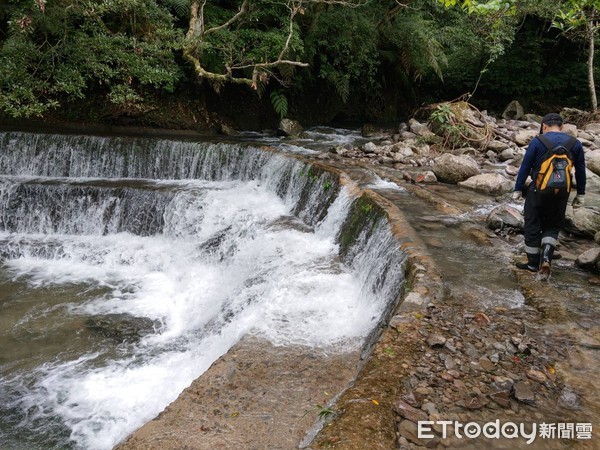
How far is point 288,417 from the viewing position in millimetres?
3338

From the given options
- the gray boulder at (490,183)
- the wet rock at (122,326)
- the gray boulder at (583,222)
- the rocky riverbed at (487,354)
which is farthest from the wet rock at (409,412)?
the gray boulder at (490,183)

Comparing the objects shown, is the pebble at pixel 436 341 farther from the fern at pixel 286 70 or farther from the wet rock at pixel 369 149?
the fern at pixel 286 70

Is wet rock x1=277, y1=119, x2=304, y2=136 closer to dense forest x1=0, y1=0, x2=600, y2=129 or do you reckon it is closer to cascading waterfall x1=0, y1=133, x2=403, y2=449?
dense forest x1=0, y1=0, x2=600, y2=129

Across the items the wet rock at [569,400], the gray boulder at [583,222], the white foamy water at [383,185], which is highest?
the gray boulder at [583,222]

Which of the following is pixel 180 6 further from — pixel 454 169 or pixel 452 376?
pixel 452 376

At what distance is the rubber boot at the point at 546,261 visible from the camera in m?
4.75

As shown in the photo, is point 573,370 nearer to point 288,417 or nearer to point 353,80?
point 288,417

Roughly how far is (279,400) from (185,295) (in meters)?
3.69

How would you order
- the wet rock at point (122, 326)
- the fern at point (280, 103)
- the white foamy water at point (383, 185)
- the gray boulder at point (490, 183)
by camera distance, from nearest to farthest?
1. the wet rock at point (122, 326)
2. the white foamy water at point (383, 185)
3. the gray boulder at point (490, 183)
4. the fern at point (280, 103)

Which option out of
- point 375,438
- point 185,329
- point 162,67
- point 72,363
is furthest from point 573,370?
point 162,67

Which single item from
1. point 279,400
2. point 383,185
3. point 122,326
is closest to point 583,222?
point 383,185

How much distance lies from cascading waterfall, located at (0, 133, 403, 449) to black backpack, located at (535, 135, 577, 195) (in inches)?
68.2
